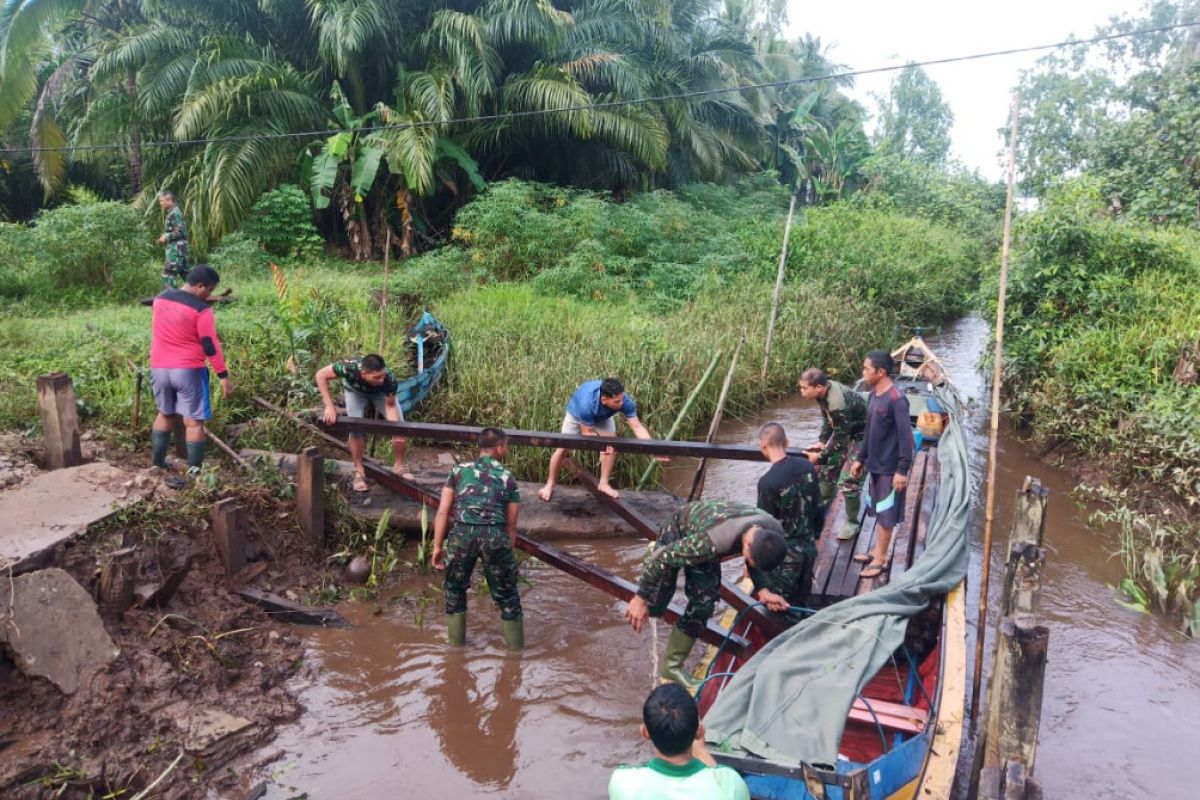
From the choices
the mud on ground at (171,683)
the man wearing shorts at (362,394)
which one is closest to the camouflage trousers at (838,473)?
the man wearing shorts at (362,394)

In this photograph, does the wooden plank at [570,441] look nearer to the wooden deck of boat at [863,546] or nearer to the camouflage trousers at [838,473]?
the camouflage trousers at [838,473]

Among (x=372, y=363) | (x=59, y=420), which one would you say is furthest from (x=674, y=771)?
(x=59, y=420)

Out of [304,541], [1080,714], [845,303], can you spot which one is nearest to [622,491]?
[304,541]

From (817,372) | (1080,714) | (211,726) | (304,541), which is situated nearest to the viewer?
(211,726)

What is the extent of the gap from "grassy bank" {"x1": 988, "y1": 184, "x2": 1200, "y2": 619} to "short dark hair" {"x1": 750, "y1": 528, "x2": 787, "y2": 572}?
14.4 ft

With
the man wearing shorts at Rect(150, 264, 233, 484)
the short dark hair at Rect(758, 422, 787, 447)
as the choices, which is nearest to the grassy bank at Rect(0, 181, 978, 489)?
the man wearing shorts at Rect(150, 264, 233, 484)

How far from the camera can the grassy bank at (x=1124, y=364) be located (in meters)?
7.33

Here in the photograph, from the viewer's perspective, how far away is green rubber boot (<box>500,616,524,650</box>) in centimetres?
542

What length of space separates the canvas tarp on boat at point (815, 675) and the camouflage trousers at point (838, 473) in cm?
131

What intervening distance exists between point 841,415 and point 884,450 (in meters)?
0.46

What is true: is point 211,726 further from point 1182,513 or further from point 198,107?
point 198,107

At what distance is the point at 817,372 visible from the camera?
5598mm

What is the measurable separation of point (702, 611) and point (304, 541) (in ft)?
10.7

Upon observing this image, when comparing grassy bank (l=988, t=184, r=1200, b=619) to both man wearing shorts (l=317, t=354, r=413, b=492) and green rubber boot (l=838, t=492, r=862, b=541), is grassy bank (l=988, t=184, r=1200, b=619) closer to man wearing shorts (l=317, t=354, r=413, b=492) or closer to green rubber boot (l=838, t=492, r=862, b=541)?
green rubber boot (l=838, t=492, r=862, b=541)
